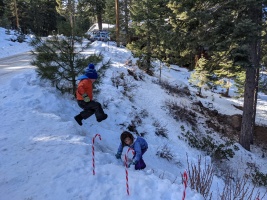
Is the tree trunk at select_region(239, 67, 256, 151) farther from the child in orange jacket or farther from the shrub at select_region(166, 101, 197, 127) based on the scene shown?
the child in orange jacket

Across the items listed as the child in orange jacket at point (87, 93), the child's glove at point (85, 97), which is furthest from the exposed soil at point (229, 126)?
the child's glove at point (85, 97)

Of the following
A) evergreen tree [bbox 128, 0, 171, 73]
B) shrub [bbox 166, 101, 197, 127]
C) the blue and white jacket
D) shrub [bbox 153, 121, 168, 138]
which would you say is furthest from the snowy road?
the blue and white jacket

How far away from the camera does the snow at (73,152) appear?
171 inches

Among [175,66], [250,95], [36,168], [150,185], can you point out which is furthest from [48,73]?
[175,66]

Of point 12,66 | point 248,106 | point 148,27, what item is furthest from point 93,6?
point 248,106

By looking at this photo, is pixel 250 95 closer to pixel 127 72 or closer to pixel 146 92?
pixel 146 92

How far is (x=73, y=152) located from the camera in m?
5.49

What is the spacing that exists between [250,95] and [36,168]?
32.6 ft

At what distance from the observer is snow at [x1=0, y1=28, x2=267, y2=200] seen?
14.3ft

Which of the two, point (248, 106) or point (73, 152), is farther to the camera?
point (248, 106)

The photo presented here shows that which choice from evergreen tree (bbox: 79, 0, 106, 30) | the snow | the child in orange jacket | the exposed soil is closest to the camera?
the snow

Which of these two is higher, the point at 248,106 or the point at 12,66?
the point at 12,66

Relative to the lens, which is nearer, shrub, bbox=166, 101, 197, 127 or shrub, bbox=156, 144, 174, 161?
shrub, bbox=156, 144, 174, 161

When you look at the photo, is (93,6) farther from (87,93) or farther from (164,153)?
(87,93)
